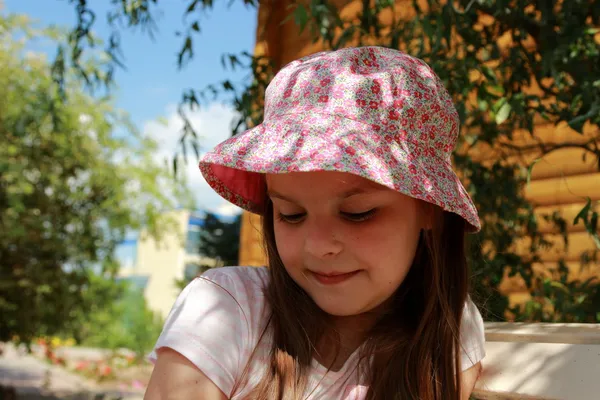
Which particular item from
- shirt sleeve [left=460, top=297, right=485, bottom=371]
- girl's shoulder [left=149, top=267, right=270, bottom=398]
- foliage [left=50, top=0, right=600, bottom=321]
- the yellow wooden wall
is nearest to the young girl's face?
girl's shoulder [left=149, top=267, right=270, bottom=398]

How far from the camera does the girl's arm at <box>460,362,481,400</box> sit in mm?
1574

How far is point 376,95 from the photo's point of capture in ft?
4.60

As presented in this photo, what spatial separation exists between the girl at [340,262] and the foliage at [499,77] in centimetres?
40

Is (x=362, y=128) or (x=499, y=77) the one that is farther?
(x=499, y=77)

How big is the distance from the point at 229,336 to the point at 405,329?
413 millimetres

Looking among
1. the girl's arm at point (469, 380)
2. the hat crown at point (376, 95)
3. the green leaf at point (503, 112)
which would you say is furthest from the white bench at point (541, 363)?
the green leaf at point (503, 112)

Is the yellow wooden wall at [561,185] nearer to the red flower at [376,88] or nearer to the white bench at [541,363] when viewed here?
the white bench at [541,363]

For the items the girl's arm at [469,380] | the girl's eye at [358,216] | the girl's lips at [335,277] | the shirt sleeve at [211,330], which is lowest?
the girl's arm at [469,380]

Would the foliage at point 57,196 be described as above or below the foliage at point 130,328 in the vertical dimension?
above

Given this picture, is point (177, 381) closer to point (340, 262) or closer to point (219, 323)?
point (219, 323)

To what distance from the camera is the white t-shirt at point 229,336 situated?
1349 mm

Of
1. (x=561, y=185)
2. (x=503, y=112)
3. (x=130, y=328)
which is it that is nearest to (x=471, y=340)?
(x=503, y=112)

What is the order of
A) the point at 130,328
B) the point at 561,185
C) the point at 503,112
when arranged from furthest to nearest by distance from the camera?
the point at 130,328 → the point at 561,185 → the point at 503,112

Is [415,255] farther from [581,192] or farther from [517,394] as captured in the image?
[581,192]
